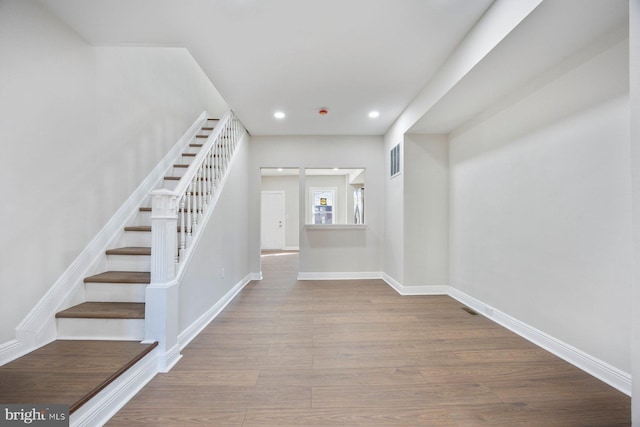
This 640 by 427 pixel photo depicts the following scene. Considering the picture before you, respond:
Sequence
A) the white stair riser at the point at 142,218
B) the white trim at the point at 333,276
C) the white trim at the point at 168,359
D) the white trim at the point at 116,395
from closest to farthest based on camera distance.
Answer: the white trim at the point at 116,395
the white trim at the point at 168,359
the white stair riser at the point at 142,218
the white trim at the point at 333,276

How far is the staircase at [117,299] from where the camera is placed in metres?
1.89

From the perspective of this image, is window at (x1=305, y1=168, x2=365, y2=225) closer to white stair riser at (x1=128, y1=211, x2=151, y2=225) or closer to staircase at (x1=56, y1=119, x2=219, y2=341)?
white stair riser at (x1=128, y1=211, x2=151, y2=225)

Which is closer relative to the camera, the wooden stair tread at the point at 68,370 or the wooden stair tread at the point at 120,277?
the wooden stair tread at the point at 68,370

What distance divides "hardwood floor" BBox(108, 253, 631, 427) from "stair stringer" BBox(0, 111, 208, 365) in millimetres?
853

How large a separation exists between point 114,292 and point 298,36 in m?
2.53

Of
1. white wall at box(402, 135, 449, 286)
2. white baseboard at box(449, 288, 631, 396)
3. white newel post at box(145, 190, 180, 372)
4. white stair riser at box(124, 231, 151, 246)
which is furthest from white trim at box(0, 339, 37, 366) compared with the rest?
white baseboard at box(449, 288, 631, 396)

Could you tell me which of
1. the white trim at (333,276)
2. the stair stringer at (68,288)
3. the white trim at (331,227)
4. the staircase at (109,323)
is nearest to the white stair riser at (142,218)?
the stair stringer at (68,288)

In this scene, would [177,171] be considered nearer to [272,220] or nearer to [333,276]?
[333,276]

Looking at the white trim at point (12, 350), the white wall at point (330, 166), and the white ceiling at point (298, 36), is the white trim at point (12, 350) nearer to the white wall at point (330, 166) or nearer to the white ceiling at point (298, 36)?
the white ceiling at point (298, 36)

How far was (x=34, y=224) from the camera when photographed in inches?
71.0

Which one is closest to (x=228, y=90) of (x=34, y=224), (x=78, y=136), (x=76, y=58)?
(x=76, y=58)

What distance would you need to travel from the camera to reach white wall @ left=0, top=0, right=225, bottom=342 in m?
1.66

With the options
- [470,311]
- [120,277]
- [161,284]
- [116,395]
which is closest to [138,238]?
[120,277]

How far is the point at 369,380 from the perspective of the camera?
1729mm
